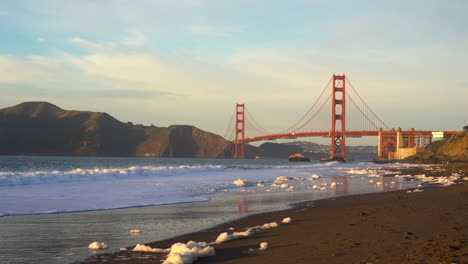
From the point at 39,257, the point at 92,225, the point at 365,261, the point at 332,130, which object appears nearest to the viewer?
the point at 365,261

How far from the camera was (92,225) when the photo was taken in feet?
25.3

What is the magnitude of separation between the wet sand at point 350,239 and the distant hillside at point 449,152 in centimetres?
5225

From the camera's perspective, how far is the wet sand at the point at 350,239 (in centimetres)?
477

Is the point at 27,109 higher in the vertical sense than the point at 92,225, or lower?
higher

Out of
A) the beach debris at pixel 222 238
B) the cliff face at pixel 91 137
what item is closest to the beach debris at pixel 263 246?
the beach debris at pixel 222 238

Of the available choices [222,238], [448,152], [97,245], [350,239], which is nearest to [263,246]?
[222,238]

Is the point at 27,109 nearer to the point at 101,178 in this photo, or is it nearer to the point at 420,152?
the point at 420,152

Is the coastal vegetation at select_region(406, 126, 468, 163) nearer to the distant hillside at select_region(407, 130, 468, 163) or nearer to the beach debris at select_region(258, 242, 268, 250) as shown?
the distant hillside at select_region(407, 130, 468, 163)

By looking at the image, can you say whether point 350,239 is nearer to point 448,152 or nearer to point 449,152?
point 449,152

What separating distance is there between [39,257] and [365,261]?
3.44 metres

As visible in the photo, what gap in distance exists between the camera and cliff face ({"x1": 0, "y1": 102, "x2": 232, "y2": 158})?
131 metres

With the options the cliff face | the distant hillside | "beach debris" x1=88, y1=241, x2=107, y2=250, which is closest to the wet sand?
"beach debris" x1=88, y1=241, x2=107, y2=250

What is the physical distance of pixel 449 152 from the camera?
6284cm

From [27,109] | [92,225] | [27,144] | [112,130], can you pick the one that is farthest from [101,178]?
[27,109]
